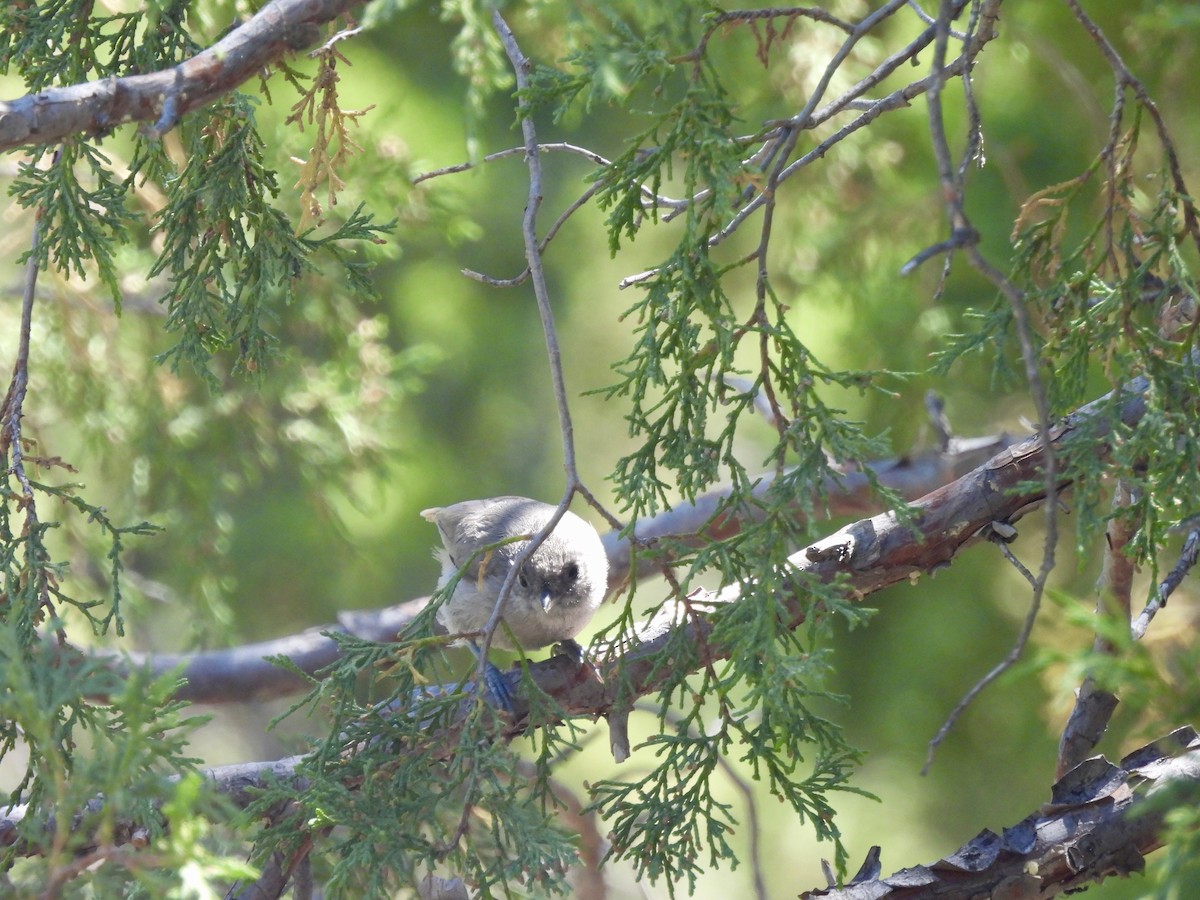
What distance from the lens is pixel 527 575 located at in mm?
3172

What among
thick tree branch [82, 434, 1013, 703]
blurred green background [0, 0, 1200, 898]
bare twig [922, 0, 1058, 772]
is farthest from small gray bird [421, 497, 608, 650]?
bare twig [922, 0, 1058, 772]

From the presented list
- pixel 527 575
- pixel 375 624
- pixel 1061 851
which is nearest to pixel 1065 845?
pixel 1061 851

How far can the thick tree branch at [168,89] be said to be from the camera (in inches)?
68.7

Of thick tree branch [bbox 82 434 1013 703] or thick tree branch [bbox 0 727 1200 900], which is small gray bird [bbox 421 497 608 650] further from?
thick tree branch [bbox 0 727 1200 900]

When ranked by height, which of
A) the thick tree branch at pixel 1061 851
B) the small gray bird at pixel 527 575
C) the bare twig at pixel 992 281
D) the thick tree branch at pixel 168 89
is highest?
the thick tree branch at pixel 168 89

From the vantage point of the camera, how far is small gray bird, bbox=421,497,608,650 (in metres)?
3.18

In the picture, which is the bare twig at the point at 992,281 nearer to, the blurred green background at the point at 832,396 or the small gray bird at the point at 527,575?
the small gray bird at the point at 527,575

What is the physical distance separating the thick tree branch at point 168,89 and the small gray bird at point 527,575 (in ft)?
4.61

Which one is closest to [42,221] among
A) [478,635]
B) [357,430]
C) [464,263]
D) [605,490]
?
[478,635]

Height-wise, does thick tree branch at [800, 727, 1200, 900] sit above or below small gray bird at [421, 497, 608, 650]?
below

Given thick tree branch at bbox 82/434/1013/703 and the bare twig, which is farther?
thick tree branch at bbox 82/434/1013/703

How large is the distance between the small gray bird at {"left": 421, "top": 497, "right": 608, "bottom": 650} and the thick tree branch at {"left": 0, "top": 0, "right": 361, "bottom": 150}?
140 cm

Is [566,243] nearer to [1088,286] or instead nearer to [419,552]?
[419,552]

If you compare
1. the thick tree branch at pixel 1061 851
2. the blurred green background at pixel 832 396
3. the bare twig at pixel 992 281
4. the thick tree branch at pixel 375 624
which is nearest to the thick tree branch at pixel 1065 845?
the thick tree branch at pixel 1061 851
